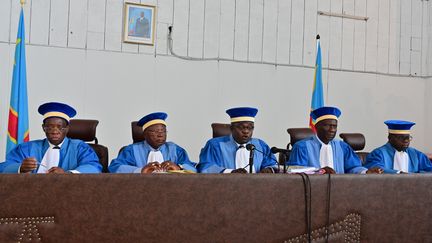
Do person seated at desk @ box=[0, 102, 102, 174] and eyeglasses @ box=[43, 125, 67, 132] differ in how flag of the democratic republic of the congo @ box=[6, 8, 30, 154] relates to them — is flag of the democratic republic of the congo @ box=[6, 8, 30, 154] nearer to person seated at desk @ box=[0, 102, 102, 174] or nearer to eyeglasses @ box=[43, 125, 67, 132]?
person seated at desk @ box=[0, 102, 102, 174]

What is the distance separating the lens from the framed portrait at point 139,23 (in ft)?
18.0

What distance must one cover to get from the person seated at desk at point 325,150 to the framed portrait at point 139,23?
2.45m

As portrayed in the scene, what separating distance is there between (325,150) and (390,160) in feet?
2.03

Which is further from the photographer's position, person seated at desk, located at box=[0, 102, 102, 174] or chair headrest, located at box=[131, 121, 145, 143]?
A: chair headrest, located at box=[131, 121, 145, 143]

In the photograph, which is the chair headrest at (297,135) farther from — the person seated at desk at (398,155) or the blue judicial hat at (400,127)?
the blue judicial hat at (400,127)

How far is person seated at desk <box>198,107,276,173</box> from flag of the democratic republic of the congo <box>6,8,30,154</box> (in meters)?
1.79

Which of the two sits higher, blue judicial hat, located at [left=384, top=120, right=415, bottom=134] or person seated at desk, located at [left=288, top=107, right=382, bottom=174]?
blue judicial hat, located at [left=384, top=120, right=415, bottom=134]

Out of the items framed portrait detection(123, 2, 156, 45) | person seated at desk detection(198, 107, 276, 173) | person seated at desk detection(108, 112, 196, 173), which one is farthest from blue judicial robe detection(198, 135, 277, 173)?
framed portrait detection(123, 2, 156, 45)

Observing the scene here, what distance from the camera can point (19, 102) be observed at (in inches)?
180

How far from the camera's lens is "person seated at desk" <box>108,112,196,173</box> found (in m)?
3.69

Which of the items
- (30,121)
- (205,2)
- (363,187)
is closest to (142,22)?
(205,2)

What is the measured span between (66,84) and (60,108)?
6.73 ft

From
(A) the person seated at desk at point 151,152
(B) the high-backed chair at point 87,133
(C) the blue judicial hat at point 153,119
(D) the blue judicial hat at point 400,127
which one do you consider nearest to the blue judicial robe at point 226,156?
(A) the person seated at desk at point 151,152

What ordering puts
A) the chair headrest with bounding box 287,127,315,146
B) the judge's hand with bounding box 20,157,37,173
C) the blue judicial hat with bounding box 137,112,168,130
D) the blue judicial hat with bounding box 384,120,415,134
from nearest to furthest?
the judge's hand with bounding box 20,157,37,173 < the blue judicial hat with bounding box 137,112,168,130 < the blue judicial hat with bounding box 384,120,415,134 < the chair headrest with bounding box 287,127,315,146
